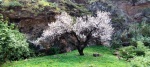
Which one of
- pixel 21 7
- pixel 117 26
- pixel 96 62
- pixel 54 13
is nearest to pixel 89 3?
pixel 117 26

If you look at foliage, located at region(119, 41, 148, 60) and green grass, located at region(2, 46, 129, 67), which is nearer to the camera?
green grass, located at region(2, 46, 129, 67)

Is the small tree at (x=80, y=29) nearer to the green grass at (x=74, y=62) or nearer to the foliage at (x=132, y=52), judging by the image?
the green grass at (x=74, y=62)

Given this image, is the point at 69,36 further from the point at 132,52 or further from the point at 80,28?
the point at 132,52

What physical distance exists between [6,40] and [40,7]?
343 inches

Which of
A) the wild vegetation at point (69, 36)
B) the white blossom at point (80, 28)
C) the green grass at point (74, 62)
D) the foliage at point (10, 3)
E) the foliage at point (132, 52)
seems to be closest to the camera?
the green grass at point (74, 62)

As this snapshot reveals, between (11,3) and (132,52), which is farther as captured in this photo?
(11,3)

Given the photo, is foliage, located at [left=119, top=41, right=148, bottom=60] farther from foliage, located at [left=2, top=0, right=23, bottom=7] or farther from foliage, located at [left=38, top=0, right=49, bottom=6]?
foliage, located at [left=2, top=0, right=23, bottom=7]

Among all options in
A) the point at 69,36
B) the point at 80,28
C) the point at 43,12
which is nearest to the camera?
the point at 80,28

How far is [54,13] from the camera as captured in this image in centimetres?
2594

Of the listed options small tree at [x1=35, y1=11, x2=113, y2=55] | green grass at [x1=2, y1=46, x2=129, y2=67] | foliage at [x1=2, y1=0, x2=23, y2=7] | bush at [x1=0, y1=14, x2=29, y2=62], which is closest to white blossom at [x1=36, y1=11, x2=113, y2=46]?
small tree at [x1=35, y1=11, x2=113, y2=55]

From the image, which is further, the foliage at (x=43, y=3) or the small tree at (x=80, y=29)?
the foliage at (x=43, y=3)

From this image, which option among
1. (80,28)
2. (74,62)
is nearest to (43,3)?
(80,28)

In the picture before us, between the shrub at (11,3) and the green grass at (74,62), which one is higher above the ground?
the shrub at (11,3)

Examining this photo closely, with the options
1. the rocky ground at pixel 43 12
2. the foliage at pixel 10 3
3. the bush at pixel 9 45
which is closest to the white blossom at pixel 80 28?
the bush at pixel 9 45
